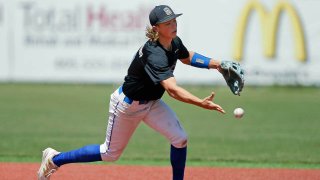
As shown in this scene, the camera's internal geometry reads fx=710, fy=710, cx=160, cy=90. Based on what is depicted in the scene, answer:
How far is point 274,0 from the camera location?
1869 cm

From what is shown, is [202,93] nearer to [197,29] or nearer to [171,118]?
[197,29]

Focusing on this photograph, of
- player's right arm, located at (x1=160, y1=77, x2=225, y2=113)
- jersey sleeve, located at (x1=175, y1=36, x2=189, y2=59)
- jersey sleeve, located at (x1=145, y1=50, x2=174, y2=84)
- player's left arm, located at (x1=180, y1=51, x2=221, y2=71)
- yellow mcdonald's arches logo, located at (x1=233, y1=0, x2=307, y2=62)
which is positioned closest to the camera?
player's right arm, located at (x1=160, y1=77, x2=225, y2=113)

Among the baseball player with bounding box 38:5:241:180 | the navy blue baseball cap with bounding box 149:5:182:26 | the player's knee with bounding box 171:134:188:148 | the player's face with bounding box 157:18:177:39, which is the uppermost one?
the navy blue baseball cap with bounding box 149:5:182:26

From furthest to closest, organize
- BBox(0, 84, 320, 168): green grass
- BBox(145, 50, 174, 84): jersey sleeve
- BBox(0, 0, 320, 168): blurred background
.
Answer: BBox(0, 0, 320, 168): blurred background
BBox(0, 84, 320, 168): green grass
BBox(145, 50, 174, 84): jersey sleeve

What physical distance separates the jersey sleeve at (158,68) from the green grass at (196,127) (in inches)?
132

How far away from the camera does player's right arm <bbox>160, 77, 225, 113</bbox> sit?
6.23m

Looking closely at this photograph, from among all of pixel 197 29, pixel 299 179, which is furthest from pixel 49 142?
pixel 197 29

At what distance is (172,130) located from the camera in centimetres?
693

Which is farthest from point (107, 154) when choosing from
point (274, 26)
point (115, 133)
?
point (274, 26)

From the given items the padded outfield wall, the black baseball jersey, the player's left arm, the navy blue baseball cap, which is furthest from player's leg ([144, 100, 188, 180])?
the padded outfield wall

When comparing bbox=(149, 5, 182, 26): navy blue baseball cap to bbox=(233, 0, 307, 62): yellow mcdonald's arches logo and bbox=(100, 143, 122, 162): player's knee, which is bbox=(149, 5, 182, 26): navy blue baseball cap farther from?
bbox=(233, 0, 307, 62): yellow mcdonald's arches logo

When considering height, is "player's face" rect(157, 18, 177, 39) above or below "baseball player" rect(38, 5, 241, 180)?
above

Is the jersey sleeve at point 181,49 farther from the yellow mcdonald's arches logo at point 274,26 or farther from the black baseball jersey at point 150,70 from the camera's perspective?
the yellow mcdonald's arches logo at point 274,26

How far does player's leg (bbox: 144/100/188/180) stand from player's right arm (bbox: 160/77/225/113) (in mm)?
570
